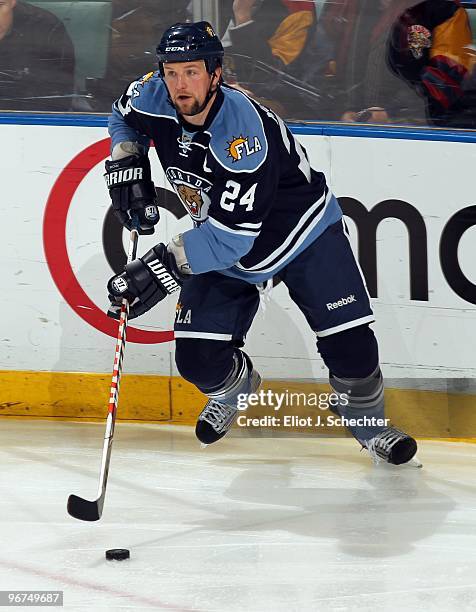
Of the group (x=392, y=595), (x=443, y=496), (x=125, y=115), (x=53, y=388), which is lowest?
(x=53, y=388)

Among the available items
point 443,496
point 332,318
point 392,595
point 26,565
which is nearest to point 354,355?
point 332,318

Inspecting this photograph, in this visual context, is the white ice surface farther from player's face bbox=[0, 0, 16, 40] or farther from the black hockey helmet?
player's face bbox=[0, 0, 16, 40]

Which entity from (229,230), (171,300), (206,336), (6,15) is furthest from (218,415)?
(6,15)

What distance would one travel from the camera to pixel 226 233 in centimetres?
277

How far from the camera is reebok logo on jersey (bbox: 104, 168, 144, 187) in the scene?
3.12 meters

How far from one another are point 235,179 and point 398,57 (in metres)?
1.17

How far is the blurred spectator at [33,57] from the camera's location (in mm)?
3812

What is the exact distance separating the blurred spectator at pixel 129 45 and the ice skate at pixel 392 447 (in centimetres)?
143

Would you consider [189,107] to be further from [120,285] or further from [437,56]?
[437,56]

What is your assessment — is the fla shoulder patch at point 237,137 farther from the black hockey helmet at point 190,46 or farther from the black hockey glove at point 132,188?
the black hockey glove at point 132,188

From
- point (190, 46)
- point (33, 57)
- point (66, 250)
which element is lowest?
point (66, 250)

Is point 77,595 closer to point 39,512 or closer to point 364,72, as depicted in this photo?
point 39,512

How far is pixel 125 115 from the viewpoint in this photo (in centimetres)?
318

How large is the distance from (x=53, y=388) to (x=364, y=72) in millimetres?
1499
